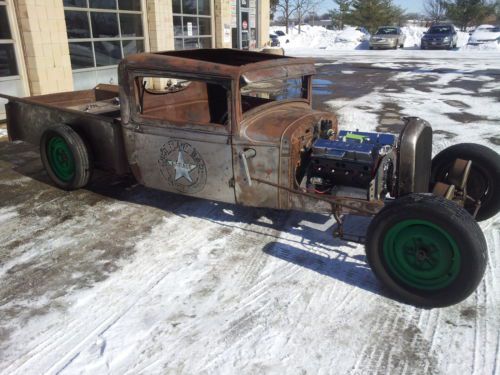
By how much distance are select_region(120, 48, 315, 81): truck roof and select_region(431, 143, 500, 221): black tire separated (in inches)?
66.7

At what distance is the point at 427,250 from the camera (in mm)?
3055

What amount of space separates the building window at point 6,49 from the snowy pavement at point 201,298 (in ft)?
15.0

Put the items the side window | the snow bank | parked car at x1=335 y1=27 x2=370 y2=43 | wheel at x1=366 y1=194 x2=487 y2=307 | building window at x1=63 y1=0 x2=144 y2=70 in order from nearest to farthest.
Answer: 1. wheel at x1=366 y1=194 x2=487 y2=307
2. the side window
3. building window at x1=63 y1=0 x2=144 y2=70
4. the snow bank
5. parked car at x1=335 y1=27 x2=370 y2=43

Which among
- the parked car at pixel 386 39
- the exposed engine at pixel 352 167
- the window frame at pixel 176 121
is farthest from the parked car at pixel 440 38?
the window frame at pixel 176 121

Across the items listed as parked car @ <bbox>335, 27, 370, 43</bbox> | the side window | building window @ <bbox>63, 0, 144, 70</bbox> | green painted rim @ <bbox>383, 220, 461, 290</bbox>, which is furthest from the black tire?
parked car @ <bbox>335, 27, 370, 43</bbox>

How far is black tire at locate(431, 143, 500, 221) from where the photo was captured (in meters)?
4.02

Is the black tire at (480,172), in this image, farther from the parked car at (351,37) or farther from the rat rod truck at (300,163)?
the parked car at (351,37)

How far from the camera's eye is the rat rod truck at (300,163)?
3055 millimetres

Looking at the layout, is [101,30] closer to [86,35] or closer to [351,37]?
[86,35]

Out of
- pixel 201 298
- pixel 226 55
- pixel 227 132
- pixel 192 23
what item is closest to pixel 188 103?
pixel 226 55

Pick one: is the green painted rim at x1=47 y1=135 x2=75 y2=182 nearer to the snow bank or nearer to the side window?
the side window

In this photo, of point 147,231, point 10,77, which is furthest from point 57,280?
point 10,77

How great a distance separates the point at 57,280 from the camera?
11.6 ft

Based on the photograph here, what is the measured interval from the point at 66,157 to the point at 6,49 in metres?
5.12
